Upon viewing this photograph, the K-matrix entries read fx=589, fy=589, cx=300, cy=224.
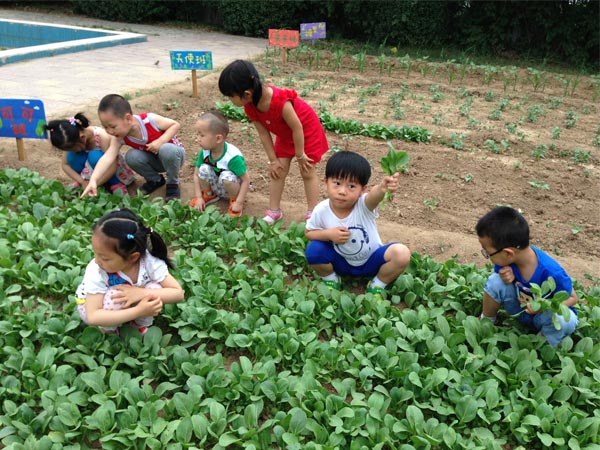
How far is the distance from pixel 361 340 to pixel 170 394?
3.31 ft

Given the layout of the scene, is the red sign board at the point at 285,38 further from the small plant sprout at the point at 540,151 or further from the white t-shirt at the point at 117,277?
the white t-shirt at the point at 117,277

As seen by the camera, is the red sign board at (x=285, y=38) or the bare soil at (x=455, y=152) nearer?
the bare soil at (x=455, y=152)

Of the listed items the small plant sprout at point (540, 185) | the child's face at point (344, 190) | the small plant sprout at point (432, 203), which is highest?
the child's face at point (344, 190)

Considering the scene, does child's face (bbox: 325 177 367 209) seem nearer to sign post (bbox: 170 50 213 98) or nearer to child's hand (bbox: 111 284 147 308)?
child's hand (bbox: 111 284 147 308)

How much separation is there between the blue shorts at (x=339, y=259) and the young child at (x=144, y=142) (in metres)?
1.66

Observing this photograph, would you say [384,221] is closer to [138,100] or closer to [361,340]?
[361,340]

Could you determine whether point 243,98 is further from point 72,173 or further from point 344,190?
point 72,173

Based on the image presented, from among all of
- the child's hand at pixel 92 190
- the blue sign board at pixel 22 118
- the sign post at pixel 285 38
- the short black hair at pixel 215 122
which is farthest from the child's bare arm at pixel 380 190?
the sign post at pixel 285 38

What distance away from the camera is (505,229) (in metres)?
2.83

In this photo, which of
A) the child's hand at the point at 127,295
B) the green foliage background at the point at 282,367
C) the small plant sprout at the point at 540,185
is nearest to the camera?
the green foliage background at the point at 282,367

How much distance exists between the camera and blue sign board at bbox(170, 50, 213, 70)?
7004 millimetres

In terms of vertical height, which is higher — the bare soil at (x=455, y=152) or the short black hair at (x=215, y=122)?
the short black hair at (x=215, y=122)

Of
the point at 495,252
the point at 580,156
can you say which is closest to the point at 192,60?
the point at 580,156

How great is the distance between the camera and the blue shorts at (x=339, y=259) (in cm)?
355
